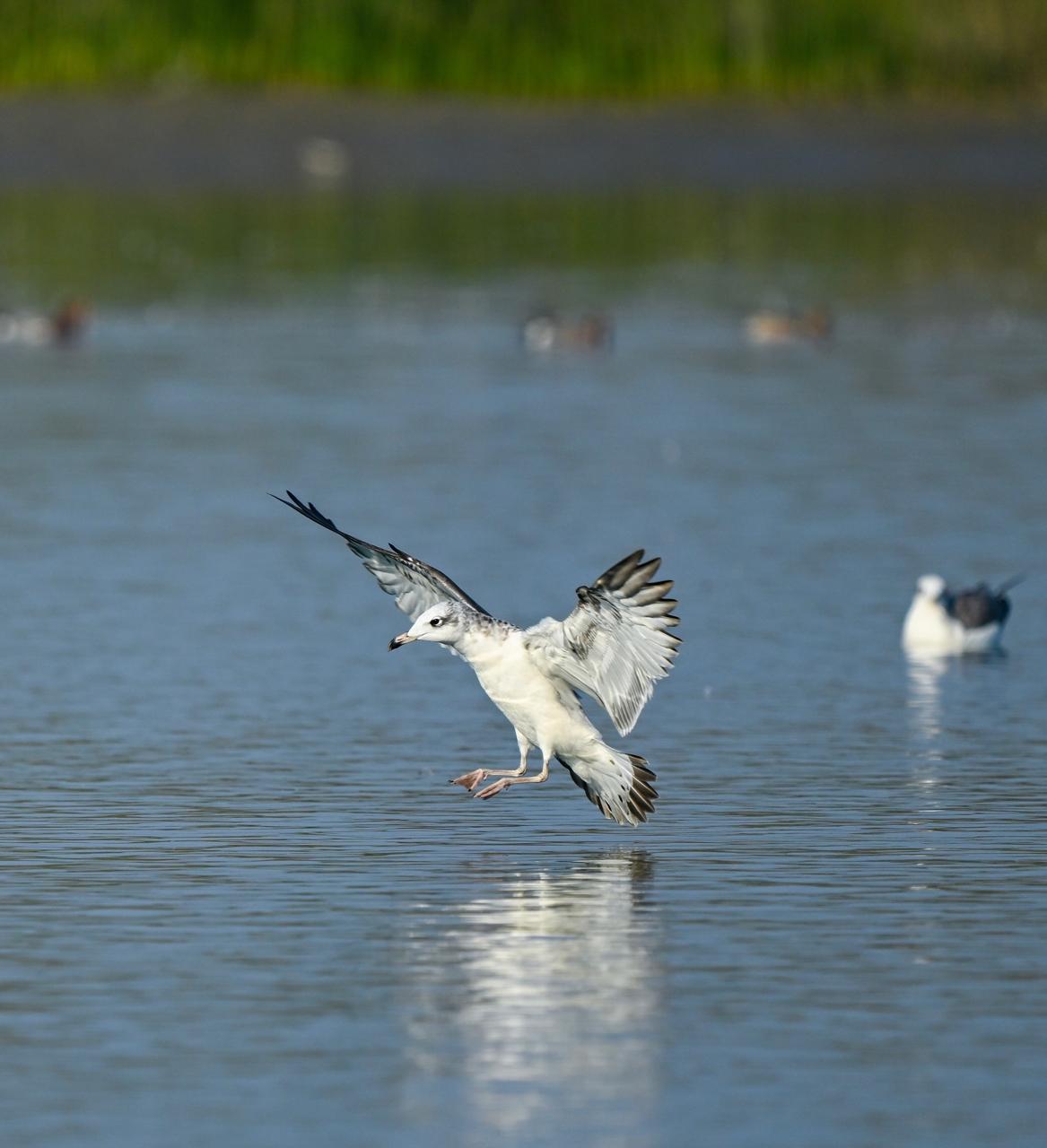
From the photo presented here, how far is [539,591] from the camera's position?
54.2 feet

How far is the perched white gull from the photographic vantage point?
1078 cm

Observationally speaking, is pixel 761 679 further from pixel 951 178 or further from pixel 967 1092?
pixel 951 178

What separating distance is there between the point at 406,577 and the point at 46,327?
60.8 feet

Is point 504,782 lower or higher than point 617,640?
lower

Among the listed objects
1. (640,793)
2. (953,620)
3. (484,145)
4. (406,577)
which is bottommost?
(640,793)

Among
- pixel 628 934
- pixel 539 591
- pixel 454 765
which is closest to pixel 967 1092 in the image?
pixel 628 934

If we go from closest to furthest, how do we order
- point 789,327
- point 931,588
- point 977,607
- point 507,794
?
point 507,794 < point 977,607 < point 931,588 < point 789,327

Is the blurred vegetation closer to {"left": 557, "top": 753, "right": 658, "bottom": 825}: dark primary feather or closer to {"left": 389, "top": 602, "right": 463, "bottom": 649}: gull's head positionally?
{"left": 389, "top": 602, "right": 463, "bottom": 649}: gull's head

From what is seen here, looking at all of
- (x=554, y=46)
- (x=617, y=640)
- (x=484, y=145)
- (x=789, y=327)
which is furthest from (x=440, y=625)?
(x=554, y=46)

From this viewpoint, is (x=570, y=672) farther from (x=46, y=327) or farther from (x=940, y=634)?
(x=46, y=327)

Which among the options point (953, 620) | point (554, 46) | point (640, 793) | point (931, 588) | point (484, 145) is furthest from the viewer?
point (554, 46)

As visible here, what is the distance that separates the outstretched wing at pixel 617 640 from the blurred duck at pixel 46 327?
1941cm

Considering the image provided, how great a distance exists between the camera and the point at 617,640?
426 inches

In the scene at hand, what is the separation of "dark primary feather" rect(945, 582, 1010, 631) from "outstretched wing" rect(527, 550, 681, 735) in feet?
14.5
